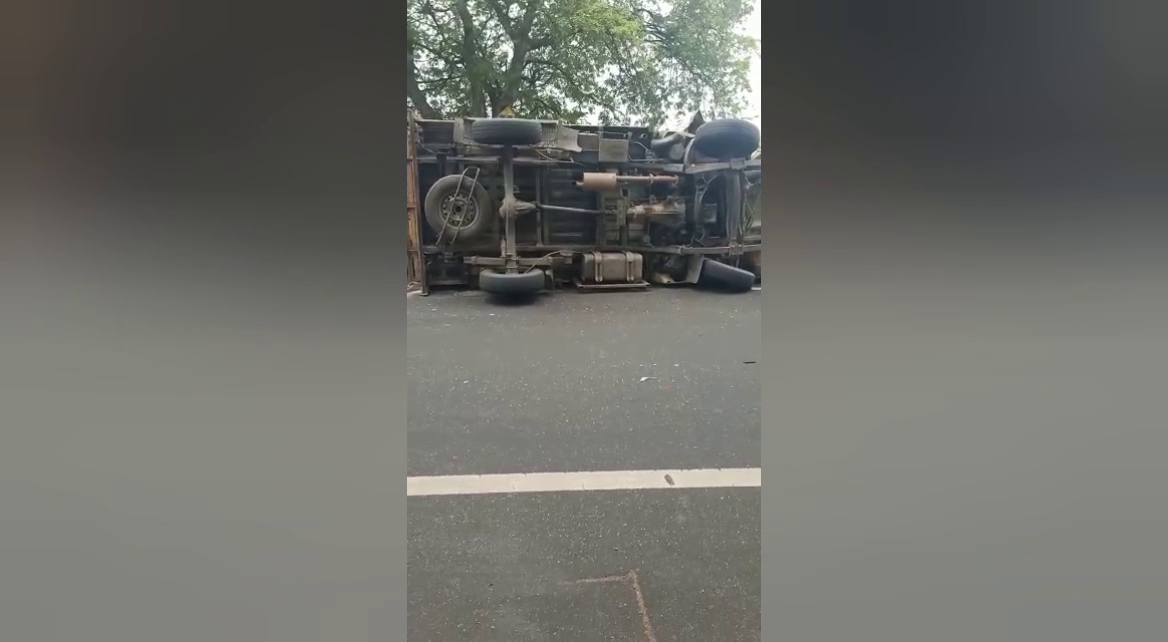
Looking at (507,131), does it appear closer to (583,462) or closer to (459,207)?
(459,207)

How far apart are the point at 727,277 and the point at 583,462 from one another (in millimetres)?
2128

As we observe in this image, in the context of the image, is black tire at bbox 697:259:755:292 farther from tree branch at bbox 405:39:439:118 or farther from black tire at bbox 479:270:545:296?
tree branch at bbox 405:39:439:118

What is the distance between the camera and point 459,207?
3.80 m

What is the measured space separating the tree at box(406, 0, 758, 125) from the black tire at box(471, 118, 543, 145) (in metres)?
0.10

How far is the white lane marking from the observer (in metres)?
1.69

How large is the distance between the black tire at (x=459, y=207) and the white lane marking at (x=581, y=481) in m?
2.20

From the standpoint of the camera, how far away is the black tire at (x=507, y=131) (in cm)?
356
